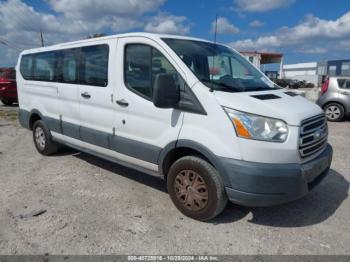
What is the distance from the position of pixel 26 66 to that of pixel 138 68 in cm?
356

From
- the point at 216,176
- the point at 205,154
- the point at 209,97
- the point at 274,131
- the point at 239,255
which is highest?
the point at 209,97

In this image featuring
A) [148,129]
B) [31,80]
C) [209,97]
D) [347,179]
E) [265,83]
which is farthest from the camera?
[31,80]

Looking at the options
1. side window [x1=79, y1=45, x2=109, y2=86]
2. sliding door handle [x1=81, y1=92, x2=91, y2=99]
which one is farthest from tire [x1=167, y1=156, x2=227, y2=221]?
sliding door handle [x1=81, y1=92, x2=91, y2=99]

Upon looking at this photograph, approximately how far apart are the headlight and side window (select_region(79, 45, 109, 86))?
213 centimetres

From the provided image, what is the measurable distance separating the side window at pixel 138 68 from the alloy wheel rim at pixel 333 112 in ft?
28.7

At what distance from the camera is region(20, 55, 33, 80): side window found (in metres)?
6.09

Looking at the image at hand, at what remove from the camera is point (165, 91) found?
321 cm

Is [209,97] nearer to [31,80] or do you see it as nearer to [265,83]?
[265,83]

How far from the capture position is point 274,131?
295 centimetres

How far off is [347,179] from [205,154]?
3.02 metres

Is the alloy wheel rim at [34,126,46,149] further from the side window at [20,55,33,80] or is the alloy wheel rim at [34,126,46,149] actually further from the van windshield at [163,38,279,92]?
the van windshield at [163,38,279,92]

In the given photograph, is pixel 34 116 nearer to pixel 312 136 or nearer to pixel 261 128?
pixel 261 128

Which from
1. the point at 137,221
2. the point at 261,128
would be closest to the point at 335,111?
the point at 261,128

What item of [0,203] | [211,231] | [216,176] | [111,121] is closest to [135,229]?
[211,231]
